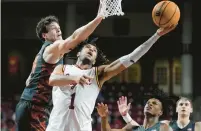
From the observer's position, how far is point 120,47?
1379 centimetres

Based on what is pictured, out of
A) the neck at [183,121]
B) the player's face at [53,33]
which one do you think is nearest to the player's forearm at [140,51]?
the player's face at [53,33]

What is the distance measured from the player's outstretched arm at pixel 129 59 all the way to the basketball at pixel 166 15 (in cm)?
18

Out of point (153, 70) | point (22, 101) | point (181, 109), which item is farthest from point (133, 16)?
point (22, 101)

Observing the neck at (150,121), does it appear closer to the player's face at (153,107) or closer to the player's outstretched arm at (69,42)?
the player's face at (153,107)

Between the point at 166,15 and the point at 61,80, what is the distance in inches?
49.9

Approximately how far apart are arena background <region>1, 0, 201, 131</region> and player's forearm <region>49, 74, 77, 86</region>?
736 cm

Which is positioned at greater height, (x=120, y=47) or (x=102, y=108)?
(x=120, y=47)

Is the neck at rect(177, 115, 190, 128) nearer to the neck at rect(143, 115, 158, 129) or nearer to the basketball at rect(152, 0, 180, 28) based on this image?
the neck at rect(143, 115, 158, 129)

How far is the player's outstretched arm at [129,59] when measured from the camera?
189 inches

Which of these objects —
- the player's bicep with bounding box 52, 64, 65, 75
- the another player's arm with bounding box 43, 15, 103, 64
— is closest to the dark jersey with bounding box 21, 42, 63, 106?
the another player's arm with bounding box 43, 15, 103, 64

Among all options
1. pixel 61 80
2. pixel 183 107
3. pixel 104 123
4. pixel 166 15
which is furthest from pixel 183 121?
pixel 61 80

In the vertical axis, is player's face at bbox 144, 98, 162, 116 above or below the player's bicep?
below

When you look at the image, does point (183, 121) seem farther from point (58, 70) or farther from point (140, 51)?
point (58, 70)

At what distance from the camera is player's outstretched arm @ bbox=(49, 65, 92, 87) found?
14.7 feet
